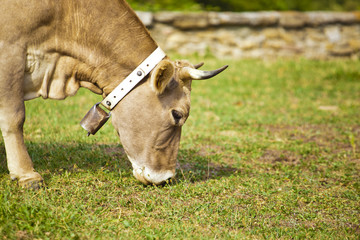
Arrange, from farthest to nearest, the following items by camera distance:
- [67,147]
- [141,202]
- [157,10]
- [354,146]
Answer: [157,10], [354,146], [67,147], [141,202]

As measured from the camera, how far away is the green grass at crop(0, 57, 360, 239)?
3.09 metres

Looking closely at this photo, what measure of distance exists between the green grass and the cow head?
0.25 metres

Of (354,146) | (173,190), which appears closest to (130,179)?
(173,190)

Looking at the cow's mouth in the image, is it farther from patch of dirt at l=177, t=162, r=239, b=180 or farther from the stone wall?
the stone wall

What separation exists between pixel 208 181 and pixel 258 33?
844 centimetres

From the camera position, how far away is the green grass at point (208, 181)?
3094mm

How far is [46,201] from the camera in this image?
3.31 metres

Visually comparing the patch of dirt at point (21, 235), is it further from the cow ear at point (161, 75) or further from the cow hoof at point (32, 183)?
the cow ear at point (161, 75)

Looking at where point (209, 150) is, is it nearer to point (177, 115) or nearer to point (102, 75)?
point (177, 115)

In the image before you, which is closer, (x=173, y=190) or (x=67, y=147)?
(x=173, y=190)

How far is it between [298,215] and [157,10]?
347 inches

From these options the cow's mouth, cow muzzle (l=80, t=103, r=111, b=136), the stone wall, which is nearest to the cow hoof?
cow muzzle (l=80, t=103, r=111, b=136)

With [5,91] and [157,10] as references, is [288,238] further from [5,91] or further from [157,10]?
[157,10]

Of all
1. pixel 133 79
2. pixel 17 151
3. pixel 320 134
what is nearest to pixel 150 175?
pixel 133 79
